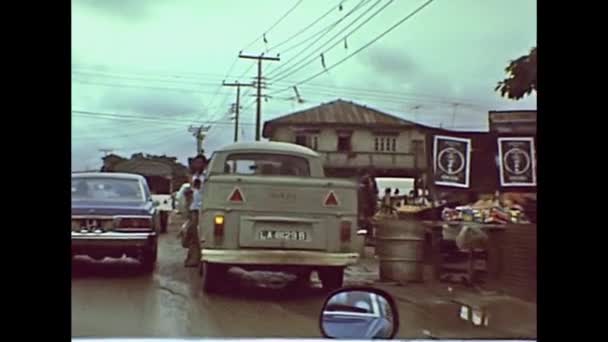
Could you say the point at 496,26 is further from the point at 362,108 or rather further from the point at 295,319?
the point at 295,319

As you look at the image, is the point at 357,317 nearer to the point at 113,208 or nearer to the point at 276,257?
the point at 276,257

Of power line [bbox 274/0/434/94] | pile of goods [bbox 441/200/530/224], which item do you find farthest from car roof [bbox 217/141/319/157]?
pile of goods [bbox 441/200/530/224]

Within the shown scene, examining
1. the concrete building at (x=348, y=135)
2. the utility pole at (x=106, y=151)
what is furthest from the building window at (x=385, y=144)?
the utility pole at (x=106, y=151)

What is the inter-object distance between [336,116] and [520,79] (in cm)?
74

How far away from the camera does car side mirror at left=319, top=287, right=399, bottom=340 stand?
10.6 ft

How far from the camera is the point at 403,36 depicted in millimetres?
3211

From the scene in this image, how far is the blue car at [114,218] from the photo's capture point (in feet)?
9.93

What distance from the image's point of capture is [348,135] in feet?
10.5

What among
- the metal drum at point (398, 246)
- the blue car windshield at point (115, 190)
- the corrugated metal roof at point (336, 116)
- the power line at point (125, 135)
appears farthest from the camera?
the metal drum at point (398, 246)

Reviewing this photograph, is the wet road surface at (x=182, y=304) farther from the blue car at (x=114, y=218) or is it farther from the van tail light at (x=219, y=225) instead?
the van tail light at (x=219, y=225)

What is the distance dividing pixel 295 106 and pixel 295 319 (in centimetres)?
83

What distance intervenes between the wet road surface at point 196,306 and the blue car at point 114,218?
4 cm

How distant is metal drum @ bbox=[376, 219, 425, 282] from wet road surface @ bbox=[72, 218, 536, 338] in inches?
5.0
